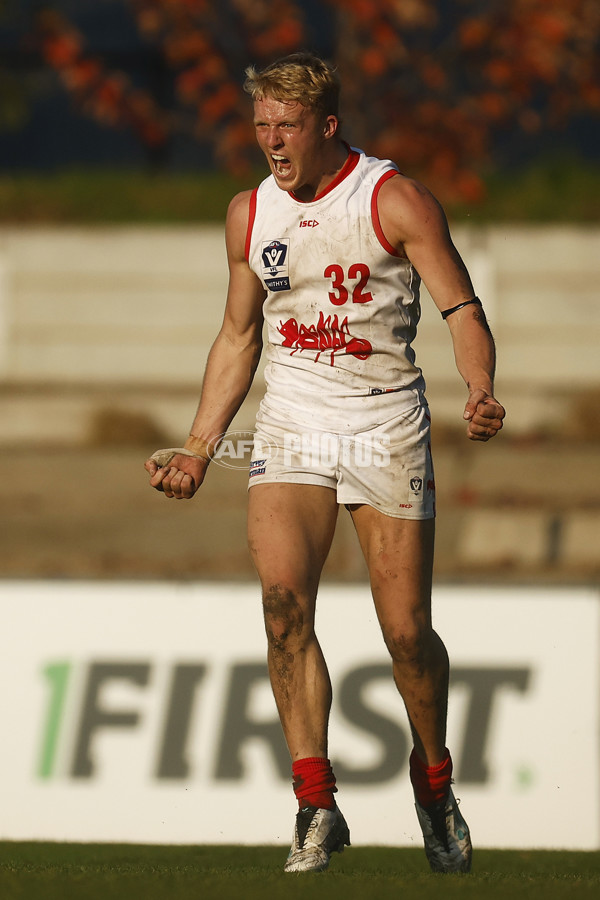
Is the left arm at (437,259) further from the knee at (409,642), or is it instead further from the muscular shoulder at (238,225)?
the knee at (409,642)

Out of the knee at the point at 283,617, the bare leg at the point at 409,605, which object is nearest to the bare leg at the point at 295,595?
the knee at the point at 283,617

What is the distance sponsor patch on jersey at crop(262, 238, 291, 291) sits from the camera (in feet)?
15.2

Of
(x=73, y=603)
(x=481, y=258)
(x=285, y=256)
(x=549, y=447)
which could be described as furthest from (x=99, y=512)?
(x=285, y=256)

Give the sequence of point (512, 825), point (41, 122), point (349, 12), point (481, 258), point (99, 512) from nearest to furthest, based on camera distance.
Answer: point (512, 825) < point (349, 12) < point (99, 512) < point (481, 258) < point (41, 122)

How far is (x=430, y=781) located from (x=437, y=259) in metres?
1.66

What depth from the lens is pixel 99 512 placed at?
13.5 metres

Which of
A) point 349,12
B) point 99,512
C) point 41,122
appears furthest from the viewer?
point 41,122

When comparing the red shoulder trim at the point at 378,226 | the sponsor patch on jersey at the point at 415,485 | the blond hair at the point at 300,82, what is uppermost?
the blond hair at the point at 300,82

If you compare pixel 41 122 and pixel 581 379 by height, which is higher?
pixel 41 122

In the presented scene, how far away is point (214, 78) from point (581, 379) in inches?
302

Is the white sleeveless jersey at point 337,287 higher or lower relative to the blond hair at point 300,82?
lower

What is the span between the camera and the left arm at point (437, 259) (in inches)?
177

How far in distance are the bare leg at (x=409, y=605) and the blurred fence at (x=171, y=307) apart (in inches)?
444

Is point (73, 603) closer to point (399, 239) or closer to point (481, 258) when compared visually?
point (399, 239)
